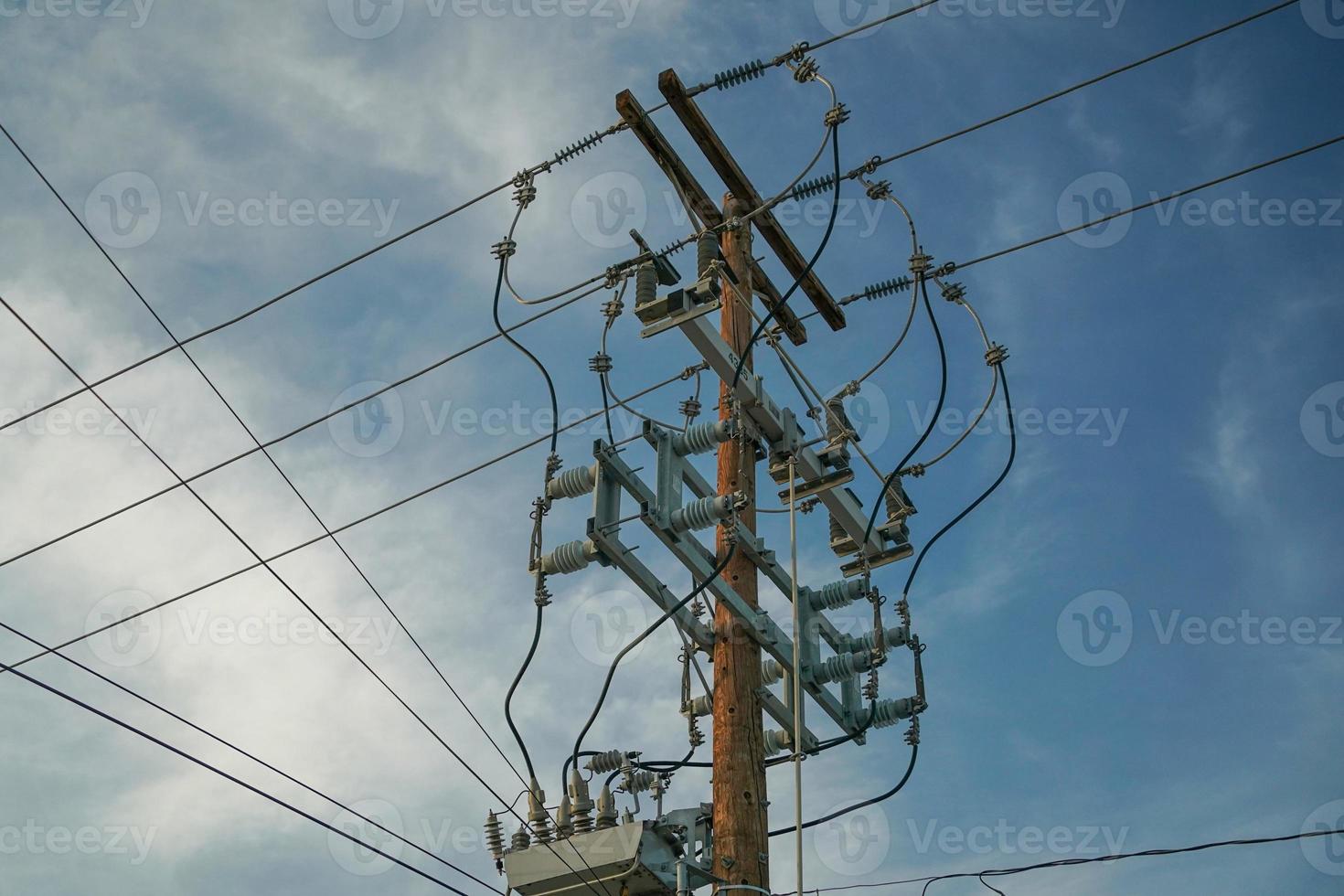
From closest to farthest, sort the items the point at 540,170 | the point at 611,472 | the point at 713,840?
the point at 713,840
the point at 611,472
the point at 540,170

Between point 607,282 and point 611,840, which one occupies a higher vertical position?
point 607,282

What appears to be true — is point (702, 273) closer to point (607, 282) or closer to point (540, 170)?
point (607, 282)

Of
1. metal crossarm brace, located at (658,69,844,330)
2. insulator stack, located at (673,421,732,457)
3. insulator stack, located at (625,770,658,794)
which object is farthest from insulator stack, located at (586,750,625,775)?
metal crossarm brace, located at (658,69,844,330)

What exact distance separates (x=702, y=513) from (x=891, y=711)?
2.09 meters

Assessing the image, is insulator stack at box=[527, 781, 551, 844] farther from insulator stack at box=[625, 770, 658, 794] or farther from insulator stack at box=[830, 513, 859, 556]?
insulator stack at box=[830, 513, 859, 556]

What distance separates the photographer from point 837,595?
34.1 ft

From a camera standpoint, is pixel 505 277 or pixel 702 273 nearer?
pixel 702 273

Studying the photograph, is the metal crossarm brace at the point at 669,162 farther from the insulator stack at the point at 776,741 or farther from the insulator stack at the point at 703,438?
the insulator stack at the point at 776,741

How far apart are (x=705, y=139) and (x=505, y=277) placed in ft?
6.40

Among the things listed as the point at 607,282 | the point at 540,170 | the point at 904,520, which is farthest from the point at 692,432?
the point at 540,170

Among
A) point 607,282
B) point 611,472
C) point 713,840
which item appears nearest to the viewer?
point 713,840

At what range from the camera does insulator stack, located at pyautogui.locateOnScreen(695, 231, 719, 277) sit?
9945 millimetres

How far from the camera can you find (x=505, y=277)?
36.0ft

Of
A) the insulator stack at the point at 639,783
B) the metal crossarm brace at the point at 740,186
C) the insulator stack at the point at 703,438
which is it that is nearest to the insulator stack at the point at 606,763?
the insulator stack at the point at 639,783
